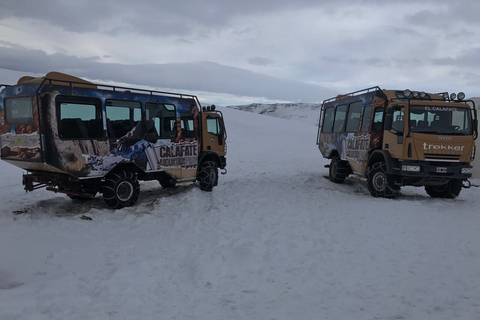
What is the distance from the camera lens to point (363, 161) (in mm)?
11602

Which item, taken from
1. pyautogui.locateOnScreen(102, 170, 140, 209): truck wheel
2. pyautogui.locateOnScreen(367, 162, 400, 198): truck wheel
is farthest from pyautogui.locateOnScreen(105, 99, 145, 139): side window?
pyautogui.locateOnScreen(367, 162, 400, 198): truck wheel

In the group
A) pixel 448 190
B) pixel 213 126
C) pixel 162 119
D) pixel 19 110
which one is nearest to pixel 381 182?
pixel 448 190

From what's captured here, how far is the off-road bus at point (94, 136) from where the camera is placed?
761cm

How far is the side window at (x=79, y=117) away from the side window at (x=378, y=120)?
314 inches

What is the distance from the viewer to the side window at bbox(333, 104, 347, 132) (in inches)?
532

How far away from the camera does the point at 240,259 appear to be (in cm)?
579

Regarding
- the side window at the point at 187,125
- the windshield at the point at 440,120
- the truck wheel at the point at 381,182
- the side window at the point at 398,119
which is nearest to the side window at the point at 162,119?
the side window at the point at 187,125

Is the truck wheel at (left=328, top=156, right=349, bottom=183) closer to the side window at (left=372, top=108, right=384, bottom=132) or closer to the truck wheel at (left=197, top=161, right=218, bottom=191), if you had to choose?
the side window at (left=372, top=108, right=384, bottom=132)

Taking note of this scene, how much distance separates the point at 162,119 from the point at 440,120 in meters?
7.73

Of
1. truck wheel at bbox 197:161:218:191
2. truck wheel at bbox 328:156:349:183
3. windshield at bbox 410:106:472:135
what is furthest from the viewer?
Result: truck wheel at bbox 328:156:349:183

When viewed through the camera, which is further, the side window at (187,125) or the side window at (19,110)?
the side window at (187,125)

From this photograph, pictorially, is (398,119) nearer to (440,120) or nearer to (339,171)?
(440,120)

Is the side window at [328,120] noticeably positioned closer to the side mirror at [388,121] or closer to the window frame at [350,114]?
the window frame at [350,114]

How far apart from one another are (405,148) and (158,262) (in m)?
7.36
